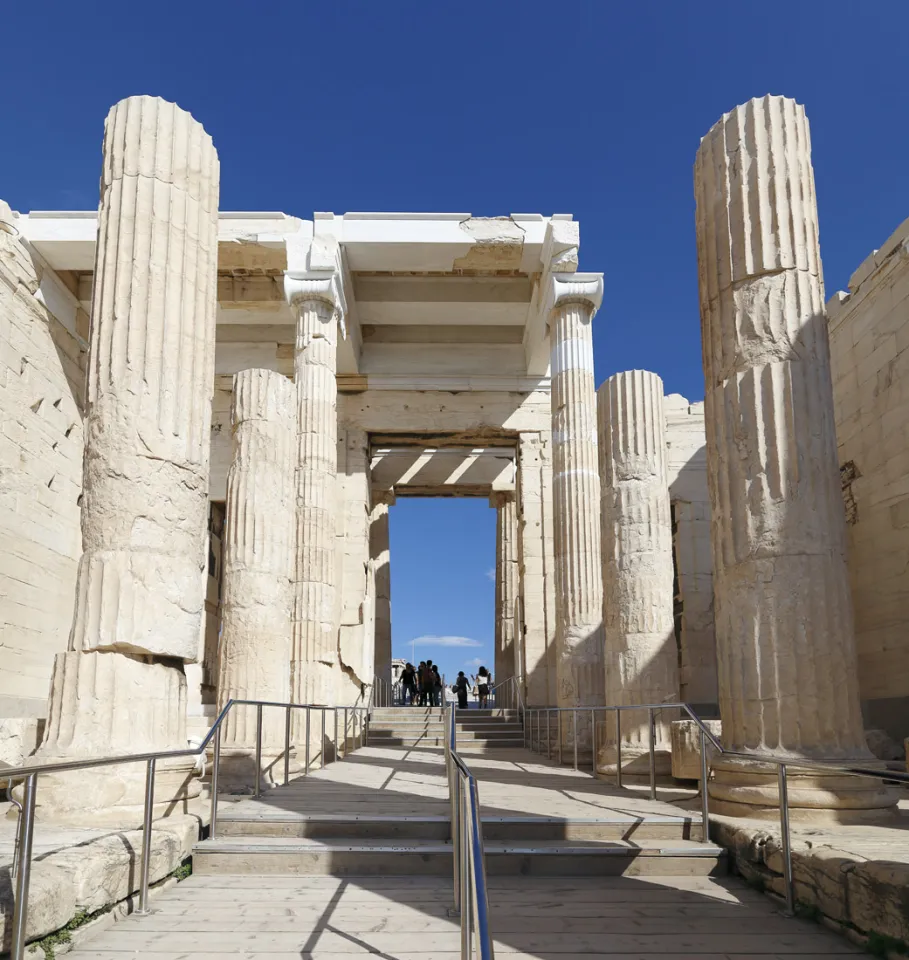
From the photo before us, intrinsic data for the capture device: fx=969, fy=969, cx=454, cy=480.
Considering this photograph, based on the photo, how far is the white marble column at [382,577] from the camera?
88.2 ft

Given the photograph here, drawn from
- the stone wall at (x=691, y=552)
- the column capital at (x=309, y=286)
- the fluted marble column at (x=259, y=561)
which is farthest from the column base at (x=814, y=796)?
the stone wall at (x=691, y=552)

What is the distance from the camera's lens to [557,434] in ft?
56.6

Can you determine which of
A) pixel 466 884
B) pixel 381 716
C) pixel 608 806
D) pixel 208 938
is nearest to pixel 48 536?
pixel 381 716

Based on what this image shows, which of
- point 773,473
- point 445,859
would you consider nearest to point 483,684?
point 773,473

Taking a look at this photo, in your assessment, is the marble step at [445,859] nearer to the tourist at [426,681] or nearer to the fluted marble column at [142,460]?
the fluted marble column at [142,460]

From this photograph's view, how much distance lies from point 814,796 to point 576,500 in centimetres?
953

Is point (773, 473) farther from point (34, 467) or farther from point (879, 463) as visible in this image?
point (34, 467)

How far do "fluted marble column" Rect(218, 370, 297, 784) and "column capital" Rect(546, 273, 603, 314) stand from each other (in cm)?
640

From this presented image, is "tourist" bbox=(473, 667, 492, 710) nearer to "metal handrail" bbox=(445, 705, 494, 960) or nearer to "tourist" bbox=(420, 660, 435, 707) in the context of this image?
"tourist" bbox=(420, 660, 435, 707)

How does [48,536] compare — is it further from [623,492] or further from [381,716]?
[623,492]

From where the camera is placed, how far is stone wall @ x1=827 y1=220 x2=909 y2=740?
580 inches

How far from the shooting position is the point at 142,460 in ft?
24.4

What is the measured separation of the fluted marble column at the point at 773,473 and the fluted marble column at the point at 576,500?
7043mm

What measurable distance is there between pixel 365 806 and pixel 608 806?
215 cm
